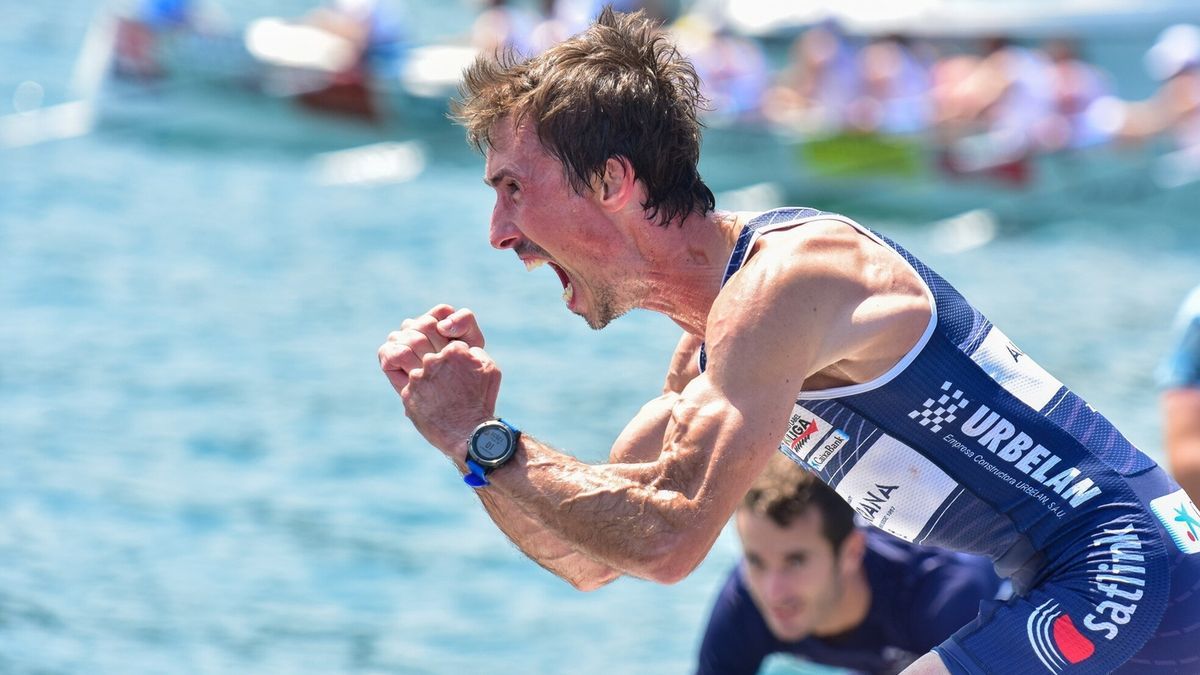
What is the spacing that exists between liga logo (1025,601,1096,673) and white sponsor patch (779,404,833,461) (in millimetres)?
512

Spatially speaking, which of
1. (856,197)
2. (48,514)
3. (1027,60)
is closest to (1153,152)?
(1027,60)

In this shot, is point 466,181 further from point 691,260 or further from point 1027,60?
point 691,260

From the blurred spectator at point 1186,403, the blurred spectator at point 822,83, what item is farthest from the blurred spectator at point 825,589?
the blurred spectator at point 822,83

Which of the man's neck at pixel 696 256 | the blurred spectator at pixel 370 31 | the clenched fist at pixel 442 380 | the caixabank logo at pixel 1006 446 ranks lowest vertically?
the caixabank logo at pixel 1006 446

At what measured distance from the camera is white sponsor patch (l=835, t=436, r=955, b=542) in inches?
116

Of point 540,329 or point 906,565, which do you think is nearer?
point 906,565

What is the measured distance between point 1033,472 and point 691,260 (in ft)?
Result: 2.42

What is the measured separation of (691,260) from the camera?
2.99 metres

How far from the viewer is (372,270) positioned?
47.8 ft

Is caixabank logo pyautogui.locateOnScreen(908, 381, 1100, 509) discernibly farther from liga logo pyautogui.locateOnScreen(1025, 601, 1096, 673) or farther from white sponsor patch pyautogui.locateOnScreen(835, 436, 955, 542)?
liga logo pyautogui.locateOnScreen(1025, 601, 1096, 673)

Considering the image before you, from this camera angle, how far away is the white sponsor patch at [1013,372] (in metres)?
2.94

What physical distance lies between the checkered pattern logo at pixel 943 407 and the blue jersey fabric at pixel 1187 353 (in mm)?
1530

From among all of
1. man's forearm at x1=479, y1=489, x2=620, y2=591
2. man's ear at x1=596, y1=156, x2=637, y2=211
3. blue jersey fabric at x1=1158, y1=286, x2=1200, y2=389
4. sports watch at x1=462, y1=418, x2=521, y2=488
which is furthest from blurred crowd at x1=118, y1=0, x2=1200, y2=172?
sports watch at x1=462, y1=418, x2=521, y2=488

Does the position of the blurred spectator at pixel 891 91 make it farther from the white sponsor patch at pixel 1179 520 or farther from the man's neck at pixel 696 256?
the man's neck at pixel 696 256
